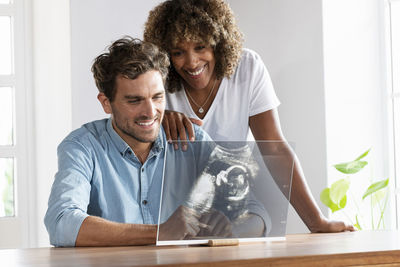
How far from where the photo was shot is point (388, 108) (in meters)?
3.45

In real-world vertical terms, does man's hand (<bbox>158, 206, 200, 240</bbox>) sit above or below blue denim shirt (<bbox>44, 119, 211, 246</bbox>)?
below

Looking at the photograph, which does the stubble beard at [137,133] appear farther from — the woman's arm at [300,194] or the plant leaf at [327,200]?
the plant leaf at [327,200]

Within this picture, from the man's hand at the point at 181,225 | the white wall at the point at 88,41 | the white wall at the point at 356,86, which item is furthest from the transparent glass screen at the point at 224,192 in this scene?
the white wall at the point at 356,86

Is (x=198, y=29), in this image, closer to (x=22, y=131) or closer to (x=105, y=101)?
(x=105, y=101)

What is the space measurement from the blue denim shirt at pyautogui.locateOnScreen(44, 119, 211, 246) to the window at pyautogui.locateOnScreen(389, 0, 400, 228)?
1.99 meters

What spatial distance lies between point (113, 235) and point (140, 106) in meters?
0.50

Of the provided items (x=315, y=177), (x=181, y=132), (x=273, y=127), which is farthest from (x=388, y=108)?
(x=181, y=132)

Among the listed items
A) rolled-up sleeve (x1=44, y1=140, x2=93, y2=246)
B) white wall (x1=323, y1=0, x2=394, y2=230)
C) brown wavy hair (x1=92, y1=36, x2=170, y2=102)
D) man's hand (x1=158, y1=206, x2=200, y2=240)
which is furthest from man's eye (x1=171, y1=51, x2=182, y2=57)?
white wall (x1=323, y1=0, x2=394, y2=230)

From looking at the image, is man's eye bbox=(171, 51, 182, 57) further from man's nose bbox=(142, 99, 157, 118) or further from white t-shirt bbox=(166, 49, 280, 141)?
man's nose bbox=(142, 99, 157, 118)

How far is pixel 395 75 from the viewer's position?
350 cm

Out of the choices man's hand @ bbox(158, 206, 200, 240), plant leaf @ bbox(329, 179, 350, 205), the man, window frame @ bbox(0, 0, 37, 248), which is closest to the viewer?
man's hand @ bbox(158, 206, 200, 240)

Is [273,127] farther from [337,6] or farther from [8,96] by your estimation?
[8,96]

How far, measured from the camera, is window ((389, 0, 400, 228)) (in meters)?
3.46

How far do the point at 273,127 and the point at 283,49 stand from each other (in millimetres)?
1402
